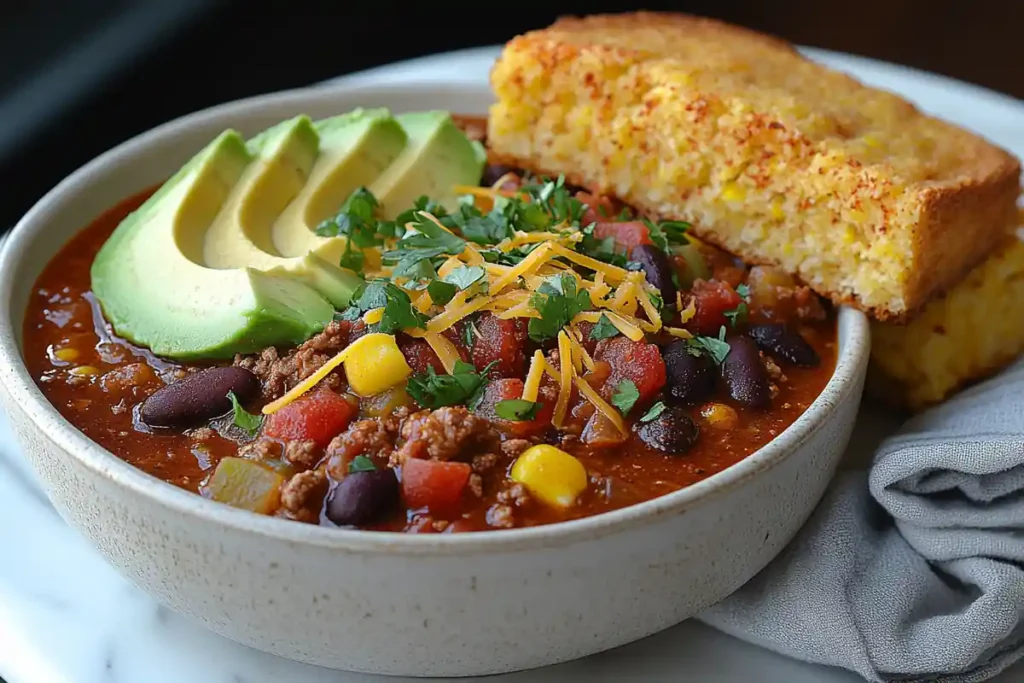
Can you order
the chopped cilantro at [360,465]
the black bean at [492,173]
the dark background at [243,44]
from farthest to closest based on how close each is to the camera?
1. the dark background at [243,44]
2. the black bean at [492,173]
3. the chopped cilantro at [360,465]

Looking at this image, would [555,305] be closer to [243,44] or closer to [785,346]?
[785,346]

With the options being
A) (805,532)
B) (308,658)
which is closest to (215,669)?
(308,658)

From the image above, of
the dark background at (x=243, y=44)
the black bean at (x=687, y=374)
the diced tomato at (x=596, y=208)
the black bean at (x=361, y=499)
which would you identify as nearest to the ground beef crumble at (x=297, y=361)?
the black bean at (x=361, y=499)

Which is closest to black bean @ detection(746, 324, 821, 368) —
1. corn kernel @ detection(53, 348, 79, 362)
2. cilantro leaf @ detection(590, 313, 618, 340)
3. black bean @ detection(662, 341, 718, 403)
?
black bean @ detection(662, 341, 718, 403)

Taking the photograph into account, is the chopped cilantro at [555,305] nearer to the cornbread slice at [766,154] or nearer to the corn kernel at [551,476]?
the corn kernel at [551,476]

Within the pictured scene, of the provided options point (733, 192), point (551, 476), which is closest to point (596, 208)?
point (733, 192)

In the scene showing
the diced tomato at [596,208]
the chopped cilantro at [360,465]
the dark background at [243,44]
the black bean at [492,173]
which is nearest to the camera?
the chopped cilantro at [360,465]

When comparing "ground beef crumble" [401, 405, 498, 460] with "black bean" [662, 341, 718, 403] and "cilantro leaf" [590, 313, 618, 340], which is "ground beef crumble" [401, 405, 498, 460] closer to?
"cilantro leaf" [590, 313, 618, 340]

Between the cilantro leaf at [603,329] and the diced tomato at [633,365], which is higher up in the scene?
the cilantro leaf at [603,329]
